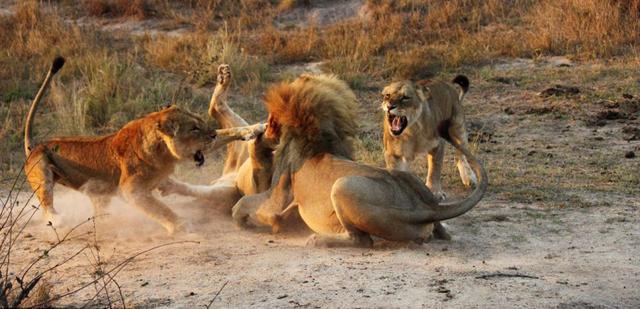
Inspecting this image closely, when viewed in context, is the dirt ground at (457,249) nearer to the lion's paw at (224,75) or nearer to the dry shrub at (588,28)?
the lion's paw at (224,75)

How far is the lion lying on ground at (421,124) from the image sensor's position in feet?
24.4

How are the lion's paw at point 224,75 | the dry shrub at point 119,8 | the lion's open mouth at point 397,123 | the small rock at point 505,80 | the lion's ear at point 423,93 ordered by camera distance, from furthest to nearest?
1. the dry shrub at point 119,8
2. the small rock at point 505,80
3. the lion's paw at point 224,75
4. the lion's ear at point 423,93
5. the lion's open mouth at point 397,123

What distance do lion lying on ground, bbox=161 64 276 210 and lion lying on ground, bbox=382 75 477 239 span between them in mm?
1022

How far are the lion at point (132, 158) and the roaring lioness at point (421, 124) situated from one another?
109 cm

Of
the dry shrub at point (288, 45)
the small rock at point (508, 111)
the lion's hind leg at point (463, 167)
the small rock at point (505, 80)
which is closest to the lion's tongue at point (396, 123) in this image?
the lion's hind leg at point (463, 167)

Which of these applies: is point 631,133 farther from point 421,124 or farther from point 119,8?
point 119,8

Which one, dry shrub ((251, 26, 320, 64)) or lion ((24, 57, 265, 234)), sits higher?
dry shrub ((251, 26, 320, 64))

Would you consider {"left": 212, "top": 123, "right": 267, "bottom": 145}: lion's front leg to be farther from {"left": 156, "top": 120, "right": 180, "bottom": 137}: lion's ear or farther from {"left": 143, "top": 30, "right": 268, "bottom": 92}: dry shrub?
{"left": 143, "top": 30, "right": 268, "bottom": 92}: dry shrub

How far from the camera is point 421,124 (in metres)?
7.63

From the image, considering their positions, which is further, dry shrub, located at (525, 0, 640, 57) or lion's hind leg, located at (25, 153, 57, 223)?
dry shrub, located at (525, 0, 640, 57)

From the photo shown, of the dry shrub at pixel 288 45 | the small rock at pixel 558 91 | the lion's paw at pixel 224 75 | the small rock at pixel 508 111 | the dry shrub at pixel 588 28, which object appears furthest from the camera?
the dry shrub at pixel 288 45

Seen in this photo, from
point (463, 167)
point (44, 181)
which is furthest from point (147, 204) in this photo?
point (463, 167)

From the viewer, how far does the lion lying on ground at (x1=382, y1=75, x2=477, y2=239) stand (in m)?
7.43

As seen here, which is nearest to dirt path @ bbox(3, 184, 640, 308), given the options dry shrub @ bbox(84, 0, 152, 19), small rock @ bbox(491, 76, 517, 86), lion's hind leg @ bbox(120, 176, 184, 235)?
lion's hind leg @ bbox(120, 176, 184, 235)
